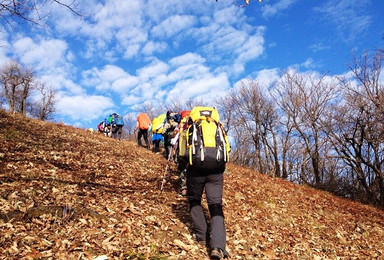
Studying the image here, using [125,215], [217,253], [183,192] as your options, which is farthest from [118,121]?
[217,253]


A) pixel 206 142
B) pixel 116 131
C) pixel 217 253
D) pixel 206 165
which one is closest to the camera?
pixel 217 253

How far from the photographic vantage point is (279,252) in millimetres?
5539

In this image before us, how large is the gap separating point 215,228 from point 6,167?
17.7ft

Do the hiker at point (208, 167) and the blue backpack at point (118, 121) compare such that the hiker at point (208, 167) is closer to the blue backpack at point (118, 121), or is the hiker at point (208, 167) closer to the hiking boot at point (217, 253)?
the hiking boot at point (217, 253)

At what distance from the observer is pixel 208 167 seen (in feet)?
14.5

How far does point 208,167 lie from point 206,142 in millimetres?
446

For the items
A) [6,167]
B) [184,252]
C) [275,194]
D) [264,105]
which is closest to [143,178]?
[6,167]

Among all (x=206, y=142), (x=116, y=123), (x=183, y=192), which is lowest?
(x=183, y=192)

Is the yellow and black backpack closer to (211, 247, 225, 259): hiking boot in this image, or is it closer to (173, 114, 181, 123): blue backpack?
(211, 247, 225, 259): hiking boot

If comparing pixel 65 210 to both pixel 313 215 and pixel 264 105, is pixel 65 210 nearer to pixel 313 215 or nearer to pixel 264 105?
pixel 313 215

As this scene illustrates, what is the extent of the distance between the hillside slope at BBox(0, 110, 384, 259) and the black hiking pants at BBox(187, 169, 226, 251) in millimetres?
478

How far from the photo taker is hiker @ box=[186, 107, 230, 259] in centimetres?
433

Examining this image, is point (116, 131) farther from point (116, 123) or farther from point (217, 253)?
point (217, 253)

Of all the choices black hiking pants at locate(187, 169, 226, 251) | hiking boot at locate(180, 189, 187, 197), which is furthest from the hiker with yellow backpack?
hiking boot at locate(180, 189, 187, 197)
